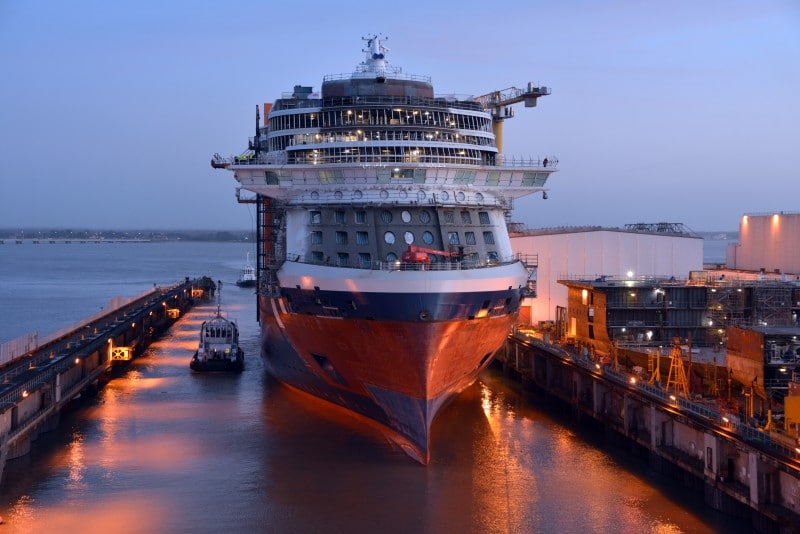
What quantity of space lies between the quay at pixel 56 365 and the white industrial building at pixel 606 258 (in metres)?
19.1

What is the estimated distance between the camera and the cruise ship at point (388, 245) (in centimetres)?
2308

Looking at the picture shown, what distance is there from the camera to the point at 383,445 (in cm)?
2497

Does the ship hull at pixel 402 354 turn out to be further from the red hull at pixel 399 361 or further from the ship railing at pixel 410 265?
the ship railing at pixel 410 265

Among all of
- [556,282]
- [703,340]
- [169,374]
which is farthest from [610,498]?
[169,374]

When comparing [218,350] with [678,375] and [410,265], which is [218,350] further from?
[678,375]

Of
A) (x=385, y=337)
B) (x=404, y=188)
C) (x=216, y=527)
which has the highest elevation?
(x=404, y=188)

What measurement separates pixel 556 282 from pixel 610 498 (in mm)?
20316

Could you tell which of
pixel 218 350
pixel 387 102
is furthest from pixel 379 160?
pixel 218 350

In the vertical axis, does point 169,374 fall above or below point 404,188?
below

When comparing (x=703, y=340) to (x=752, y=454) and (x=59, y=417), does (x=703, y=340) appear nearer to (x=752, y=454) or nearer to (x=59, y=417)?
(x=752, y=454)

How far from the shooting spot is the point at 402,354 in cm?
2294

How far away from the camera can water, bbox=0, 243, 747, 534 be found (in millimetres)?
19797

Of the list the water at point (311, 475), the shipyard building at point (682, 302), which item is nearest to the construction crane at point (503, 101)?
the shipyard building at point (682, 302)

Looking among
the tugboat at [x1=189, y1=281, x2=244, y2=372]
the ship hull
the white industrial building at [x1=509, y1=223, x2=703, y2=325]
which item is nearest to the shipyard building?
the white industrial building at [x1=509, y1=223, x2=703, y2=325]
